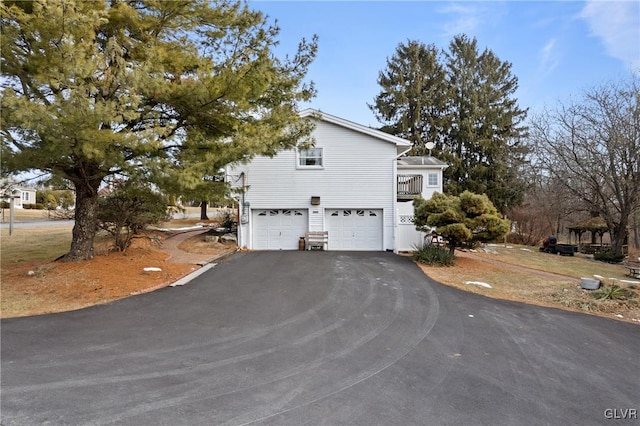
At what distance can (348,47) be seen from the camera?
13680mm

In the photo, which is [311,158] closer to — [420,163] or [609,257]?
[420,163]

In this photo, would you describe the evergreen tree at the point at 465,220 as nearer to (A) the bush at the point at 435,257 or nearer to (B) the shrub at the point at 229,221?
(A) the bush at the point at 435,257

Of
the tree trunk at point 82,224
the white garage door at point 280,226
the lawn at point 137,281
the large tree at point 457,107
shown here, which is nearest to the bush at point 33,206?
the lawn at point 137,281

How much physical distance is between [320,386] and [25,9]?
9127mm

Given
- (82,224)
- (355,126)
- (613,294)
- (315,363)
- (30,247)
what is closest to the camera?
(315,363)

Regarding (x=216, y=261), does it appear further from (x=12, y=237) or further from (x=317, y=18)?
(x=12, y=237)

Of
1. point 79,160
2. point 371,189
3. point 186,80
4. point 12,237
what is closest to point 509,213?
point 371,189

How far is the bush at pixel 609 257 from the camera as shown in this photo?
17.8 meters

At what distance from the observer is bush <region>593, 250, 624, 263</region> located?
58.4 ft

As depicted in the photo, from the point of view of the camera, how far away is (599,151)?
18.4 metres

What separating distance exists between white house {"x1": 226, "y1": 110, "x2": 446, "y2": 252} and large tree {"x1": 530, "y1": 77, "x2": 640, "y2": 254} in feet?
36.1

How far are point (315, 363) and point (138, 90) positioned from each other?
6582 mm

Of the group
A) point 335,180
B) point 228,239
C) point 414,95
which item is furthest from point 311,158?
point 414,95

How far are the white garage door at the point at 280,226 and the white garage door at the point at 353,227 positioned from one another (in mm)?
1316
